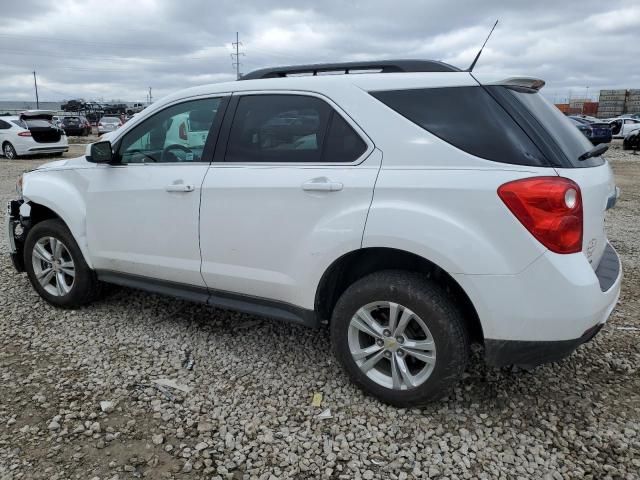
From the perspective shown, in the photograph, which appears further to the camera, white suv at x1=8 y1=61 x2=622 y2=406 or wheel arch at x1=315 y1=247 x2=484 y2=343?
wheel arch at x1=315 y1=247 x2=484 y2=343

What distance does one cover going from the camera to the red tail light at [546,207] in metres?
2.28

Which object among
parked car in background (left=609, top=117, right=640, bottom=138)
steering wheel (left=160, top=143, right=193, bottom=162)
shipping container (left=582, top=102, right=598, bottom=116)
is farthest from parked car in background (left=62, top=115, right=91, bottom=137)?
shipping container (left=582, top=102, right=598, bottom=116)

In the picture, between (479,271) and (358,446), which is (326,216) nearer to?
(479,271)

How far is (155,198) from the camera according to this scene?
11.1 feet

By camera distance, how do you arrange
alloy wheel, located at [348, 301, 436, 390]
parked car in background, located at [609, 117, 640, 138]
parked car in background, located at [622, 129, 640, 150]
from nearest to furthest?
1. alloy wheel, located at [348, 301, 436, 390]
2. parked car in background, located at [622, 129, 640, 150]
3. parked car in background, located at [609, 117, 640, 138]

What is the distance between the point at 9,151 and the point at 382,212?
18.9 meters

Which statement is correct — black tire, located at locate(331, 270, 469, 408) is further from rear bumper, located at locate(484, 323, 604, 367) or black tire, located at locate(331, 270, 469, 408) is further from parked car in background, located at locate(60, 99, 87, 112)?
parked car in background, located at locate(60, 99, 87, 112)

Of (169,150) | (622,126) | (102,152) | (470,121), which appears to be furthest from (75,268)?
(622,126)

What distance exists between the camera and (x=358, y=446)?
2.55m

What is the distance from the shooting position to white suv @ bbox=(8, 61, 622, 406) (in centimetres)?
235

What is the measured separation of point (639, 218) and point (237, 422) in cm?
772

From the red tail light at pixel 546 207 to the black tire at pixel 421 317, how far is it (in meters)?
0.58

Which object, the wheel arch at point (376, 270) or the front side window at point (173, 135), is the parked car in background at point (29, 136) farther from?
the wheel arch at point (376, 270)

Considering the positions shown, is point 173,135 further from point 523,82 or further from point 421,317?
point 523,82
